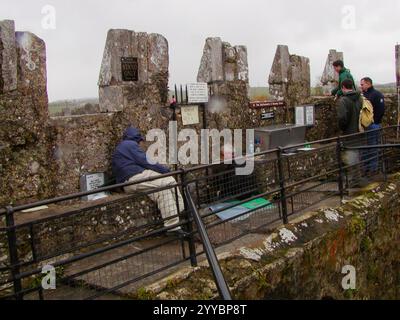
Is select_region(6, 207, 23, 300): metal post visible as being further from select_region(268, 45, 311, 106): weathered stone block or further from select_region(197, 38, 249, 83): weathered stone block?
select_region(268, 45, 311, 106): weathered stone block

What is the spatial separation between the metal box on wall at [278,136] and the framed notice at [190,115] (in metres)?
1.36

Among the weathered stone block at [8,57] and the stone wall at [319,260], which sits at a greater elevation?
the weathered stone block at [8,57]

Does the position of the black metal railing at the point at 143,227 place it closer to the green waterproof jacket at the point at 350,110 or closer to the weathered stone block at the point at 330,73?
the green waterproof jacket at the point at 350,110

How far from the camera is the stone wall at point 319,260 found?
173 inches

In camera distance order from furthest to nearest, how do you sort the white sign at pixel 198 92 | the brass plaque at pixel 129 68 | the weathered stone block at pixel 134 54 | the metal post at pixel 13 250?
the white sign at pixel 198 92 → the brass plaque at pixel 129 68 → the weathered stone block at pixel 134 54 → the metal post at pixel 13 250

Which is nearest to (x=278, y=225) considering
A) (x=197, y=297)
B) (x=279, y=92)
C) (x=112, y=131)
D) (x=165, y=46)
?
(x=197, y=297)

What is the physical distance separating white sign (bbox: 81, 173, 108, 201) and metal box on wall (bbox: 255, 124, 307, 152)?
322cm

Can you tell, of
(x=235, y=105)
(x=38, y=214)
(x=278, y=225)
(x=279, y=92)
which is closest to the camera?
(x=38, y=214)

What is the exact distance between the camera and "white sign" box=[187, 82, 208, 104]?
743cm

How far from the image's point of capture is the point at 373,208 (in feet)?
21.5

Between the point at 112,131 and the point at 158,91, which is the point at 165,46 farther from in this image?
the point at 112,131

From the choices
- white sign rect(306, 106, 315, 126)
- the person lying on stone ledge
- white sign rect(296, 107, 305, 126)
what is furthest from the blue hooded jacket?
white sign rect(306, 106, 315, 126)

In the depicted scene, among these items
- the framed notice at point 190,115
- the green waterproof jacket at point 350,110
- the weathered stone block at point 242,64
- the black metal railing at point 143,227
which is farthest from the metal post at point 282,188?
the green waterproof jacket at point 350,110
